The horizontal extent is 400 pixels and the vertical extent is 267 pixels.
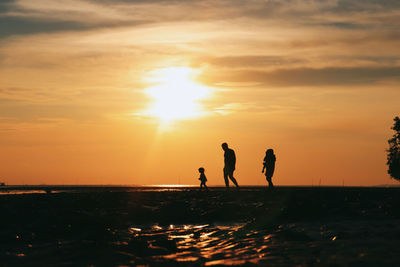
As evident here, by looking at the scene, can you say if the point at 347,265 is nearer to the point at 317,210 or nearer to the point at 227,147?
the point at 317,210

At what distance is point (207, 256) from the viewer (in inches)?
469

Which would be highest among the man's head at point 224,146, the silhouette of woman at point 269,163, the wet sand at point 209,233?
the man's head at point 224,146

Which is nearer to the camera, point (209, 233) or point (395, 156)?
point (209, 233)

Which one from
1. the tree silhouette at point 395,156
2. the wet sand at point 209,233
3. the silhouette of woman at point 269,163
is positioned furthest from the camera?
the tree silhouette at point 395,156

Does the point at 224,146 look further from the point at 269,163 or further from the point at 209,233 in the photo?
the point at 209,233

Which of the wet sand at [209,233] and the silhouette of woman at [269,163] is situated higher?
the silhouette of woman at [269,163]

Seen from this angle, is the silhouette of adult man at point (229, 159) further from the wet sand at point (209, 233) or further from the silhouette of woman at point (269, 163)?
the wet sand at point (209, 233)

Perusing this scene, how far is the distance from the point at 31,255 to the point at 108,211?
29.9 feet

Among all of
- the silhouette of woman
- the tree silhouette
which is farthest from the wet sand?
the tree silhouette

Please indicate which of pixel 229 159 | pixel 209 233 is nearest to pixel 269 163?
pixel 229 159

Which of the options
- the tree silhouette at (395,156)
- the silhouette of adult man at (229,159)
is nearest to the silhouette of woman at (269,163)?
the silhouette of adult man at (229,159)

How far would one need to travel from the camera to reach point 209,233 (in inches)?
628

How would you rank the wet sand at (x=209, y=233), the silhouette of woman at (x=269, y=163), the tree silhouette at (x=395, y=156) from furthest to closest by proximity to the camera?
the tree silhouette at (x=395, y=156), the silhouette of woman at (x=269, y=163), the wet sand at (x=209, y=233)

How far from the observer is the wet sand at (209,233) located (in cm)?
1130
